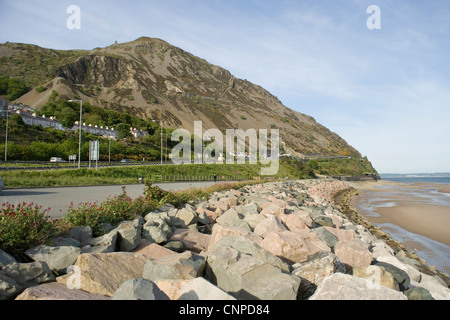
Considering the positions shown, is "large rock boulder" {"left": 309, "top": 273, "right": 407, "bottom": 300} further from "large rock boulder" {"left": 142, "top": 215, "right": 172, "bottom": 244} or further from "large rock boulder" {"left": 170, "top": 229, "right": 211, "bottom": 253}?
"large rock boulder" {"left": 142, "top": 215, "right": 172, "bottom": 244}

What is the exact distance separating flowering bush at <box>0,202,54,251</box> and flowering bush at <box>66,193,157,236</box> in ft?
2.97

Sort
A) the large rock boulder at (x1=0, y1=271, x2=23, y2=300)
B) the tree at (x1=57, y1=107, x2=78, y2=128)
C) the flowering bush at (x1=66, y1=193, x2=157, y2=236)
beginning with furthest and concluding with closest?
1. the tree at (x1=57, y1=107, x2=78, y2=128)
2. the flowering bush at (x1=66, y1=193, x2=157, y2=236)
3. the large rock boulder at (x1=0, y1=271, x2=23, y2=300)

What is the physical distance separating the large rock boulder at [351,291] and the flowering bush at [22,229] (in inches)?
184

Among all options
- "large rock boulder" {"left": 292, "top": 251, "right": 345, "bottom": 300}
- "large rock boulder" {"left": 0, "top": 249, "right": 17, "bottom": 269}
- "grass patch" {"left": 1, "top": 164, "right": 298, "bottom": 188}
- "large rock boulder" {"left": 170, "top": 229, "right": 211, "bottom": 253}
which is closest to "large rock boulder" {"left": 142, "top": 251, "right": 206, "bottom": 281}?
"large rock boulder" {"left": 292, "top": 251, "right": 345, "bottom": 300}

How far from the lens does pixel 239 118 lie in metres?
189

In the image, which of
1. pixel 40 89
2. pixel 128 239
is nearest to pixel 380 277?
pixel 128 239

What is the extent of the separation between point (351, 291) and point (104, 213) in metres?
5.77

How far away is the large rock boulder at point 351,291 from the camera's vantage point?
3.65 meters

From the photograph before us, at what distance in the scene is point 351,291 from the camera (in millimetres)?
3703

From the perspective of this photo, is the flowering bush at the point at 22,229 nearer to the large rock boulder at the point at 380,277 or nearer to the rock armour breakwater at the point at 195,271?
the rock armour breakwater at the point at 195,271

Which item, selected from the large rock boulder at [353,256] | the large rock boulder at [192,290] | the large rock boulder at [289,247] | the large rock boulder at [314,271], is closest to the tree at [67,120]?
the large rock boulder at [289,247]

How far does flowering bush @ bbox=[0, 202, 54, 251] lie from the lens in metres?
4.65

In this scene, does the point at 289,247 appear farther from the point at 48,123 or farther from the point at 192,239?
the point at 48,123

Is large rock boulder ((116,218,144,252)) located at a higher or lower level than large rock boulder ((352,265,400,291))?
higher
